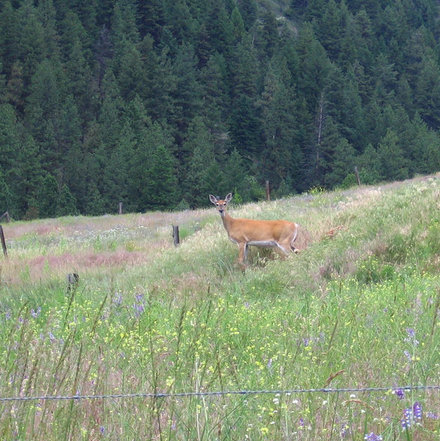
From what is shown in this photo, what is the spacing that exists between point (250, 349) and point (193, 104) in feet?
290

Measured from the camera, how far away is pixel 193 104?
93375 millimetres

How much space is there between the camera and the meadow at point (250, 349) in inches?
157

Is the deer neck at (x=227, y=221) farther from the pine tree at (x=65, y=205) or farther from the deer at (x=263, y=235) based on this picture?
the pine tree at (x=65, y=205)

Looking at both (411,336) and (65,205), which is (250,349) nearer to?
(411,336)

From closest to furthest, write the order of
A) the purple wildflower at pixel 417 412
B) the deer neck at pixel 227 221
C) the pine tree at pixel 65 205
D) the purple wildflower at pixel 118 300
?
the purple wildflower at pixel 417 412 → the purple wildflower at pixel 118 300 → the deer neck at pixel 227 221 → the pine tree at pixel 65 205

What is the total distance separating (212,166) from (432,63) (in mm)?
52221

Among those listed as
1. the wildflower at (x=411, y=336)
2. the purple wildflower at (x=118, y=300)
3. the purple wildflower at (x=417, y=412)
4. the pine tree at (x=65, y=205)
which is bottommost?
the pine tree at (x=65, y=205)

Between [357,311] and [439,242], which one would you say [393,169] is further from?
[357,311]

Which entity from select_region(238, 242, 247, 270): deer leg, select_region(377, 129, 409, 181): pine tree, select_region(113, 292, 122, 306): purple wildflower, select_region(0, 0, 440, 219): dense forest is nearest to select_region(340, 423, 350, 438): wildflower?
select_region(113, 292, 122, 306): purple wildflower

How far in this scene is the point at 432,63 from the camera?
11181cm

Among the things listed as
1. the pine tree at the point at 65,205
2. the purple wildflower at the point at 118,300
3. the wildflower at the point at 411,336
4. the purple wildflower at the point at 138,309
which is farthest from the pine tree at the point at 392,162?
the wildflower at the point at 411,336

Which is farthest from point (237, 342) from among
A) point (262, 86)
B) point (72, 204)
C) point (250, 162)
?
point (262, 86)

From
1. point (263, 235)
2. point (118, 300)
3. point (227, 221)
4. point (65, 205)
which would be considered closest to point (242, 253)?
point (263, 235)

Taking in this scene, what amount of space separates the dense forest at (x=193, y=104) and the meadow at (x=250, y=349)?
→ 48050mm
